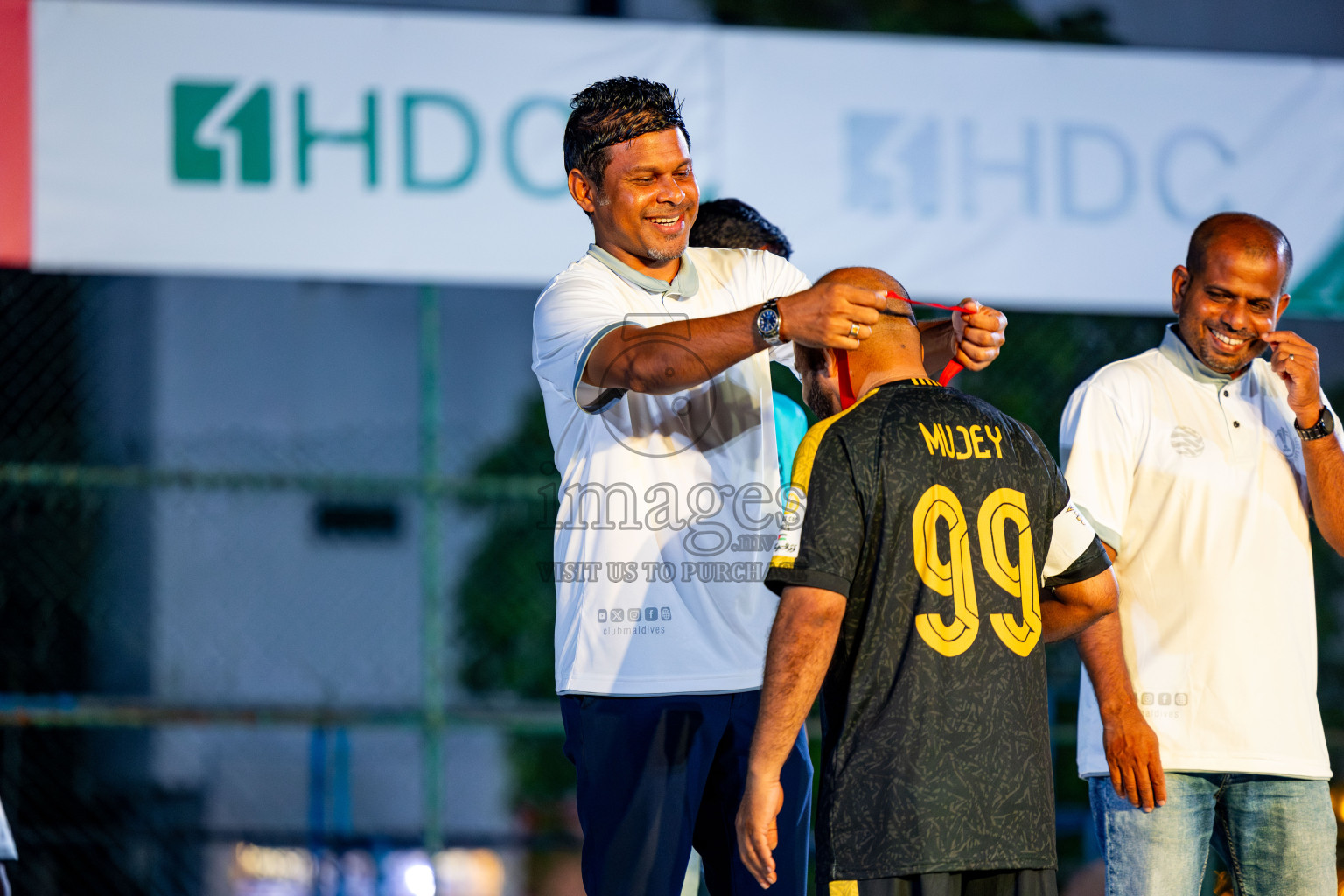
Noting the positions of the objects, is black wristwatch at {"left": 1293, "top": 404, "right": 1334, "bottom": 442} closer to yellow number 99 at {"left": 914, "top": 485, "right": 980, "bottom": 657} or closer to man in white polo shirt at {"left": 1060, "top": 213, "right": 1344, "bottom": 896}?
man in white polo shirt at {"left": 1060, "top": 213, "right": 1344, "bottom": 896}

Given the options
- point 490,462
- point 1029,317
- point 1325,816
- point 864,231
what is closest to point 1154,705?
point 1325,816

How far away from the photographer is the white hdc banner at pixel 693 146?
16.8 ft

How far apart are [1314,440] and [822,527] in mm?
1322

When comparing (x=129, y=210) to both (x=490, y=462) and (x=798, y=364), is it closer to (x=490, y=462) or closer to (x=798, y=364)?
(x=798, y=364)

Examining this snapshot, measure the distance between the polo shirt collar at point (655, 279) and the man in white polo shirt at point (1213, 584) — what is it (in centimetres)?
86

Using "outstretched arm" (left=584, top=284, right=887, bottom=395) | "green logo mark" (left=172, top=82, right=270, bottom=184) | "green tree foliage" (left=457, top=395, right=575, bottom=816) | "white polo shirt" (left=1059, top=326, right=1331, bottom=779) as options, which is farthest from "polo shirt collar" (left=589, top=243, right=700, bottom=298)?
"green tree foliage" (left=457, top=395, right=575, bottom=816)

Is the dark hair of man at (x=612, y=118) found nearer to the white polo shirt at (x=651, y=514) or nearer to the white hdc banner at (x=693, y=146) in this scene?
the white polo shirt at (x=651, y=514)

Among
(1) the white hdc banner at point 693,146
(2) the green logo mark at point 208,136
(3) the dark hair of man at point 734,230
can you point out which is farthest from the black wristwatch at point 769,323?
(2) the green logo mark at point 208,136

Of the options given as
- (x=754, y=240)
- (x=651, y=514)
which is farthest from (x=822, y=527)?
(x=754, y=240)

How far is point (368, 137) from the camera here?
5270 millimetres

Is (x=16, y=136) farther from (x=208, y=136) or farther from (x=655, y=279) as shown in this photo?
(x=655, y=279)

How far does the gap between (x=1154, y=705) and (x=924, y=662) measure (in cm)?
92

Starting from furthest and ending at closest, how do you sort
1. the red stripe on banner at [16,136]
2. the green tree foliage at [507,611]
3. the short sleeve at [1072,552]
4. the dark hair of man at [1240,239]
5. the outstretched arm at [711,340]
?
1. the green tree foliage at [507,611]
2. the red stripe on banner at [16,136]
3. the dark hair of man at [1240,239]
4. the short sleeve at [1072,552]
5. the outstretched arm at [711,340]

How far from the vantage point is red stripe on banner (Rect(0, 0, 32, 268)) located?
502 cm
